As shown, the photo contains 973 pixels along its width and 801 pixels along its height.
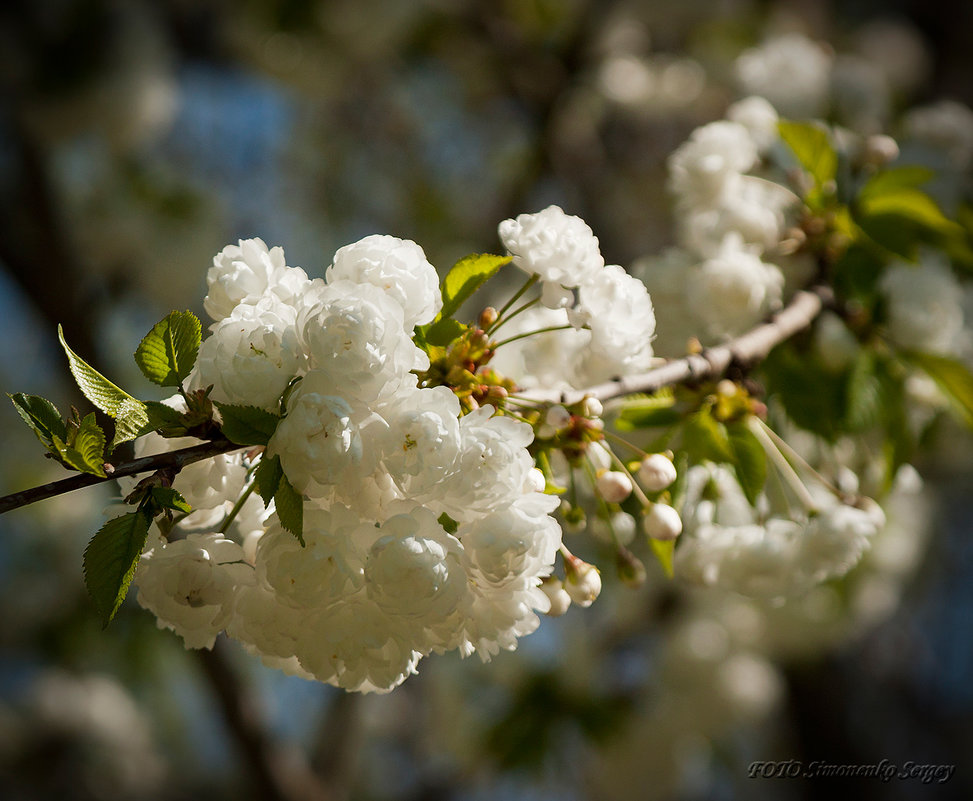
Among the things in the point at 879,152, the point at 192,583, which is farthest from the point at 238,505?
the point at 879,152

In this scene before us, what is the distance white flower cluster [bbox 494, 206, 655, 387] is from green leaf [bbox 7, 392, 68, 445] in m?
0.38

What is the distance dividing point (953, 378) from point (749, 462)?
44 centimetres

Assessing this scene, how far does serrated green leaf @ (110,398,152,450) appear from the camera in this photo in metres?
0.59

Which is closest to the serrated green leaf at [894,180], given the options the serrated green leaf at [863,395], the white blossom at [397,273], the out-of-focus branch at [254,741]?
the serrated green leaf at [863,395]

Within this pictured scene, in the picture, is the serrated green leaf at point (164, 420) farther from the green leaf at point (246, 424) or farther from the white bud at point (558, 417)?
the white bud at point (558, 417)

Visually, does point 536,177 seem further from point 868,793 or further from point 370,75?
point 868,793

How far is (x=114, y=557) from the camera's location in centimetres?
59

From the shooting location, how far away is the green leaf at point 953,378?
45.5 inches

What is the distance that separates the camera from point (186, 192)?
3264 millimetres

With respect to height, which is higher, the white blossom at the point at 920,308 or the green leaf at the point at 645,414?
the green leaf at the point at 645,414

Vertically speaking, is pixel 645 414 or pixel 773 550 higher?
pixel 645 414

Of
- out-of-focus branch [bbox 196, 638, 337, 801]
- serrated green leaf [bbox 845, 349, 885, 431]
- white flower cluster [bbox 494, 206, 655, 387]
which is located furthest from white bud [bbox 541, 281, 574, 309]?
out-of-focus branch [bbox 196, 638, 337, 801]

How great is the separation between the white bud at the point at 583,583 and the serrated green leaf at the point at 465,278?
9.8 inches

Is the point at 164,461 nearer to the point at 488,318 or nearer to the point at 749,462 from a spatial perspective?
the point at 488,318
